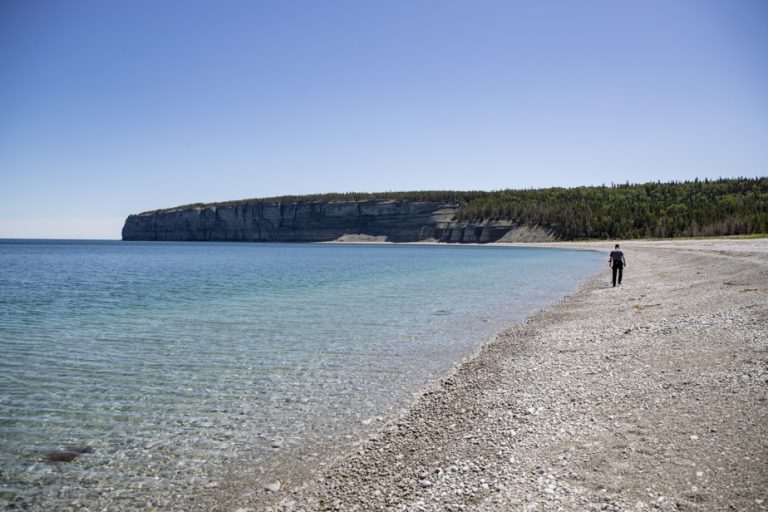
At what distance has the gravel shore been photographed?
195 inches

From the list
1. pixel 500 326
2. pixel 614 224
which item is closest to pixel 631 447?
pixel 500 326

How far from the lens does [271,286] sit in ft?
106

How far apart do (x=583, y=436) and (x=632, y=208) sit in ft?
468

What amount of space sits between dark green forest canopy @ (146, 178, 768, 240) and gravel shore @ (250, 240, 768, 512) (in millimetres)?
96885

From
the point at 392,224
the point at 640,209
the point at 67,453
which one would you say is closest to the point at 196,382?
the point at 67,453

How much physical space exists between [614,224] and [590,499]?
132 meters

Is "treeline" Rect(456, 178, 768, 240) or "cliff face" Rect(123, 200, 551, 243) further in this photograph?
"cliff face" Rect(123, 200, 551, 243)

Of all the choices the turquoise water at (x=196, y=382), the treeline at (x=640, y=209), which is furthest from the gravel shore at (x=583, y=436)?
the treeline at (x=640, y=209)

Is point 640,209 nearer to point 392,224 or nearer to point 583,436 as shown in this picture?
point 392,224

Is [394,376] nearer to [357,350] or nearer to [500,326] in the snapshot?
[357,350]

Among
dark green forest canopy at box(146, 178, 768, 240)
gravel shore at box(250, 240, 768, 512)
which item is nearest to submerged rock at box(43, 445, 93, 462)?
gravel shore at box(250, 240, 768, 512)

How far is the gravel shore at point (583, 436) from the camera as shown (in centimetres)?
495

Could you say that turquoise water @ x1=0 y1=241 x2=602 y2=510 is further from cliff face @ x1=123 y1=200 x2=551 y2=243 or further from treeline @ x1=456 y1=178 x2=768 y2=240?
cliff face @ x1=123 y1=200 x2=551 y2=243

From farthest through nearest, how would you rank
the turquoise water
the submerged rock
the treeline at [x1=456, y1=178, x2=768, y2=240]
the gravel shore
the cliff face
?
1. the cliff face
2. the treeline at [x1=456, y1=178, x2=768, y2=240]
3. the submerged rock
4. the turquoise water
5. the gravel shore
